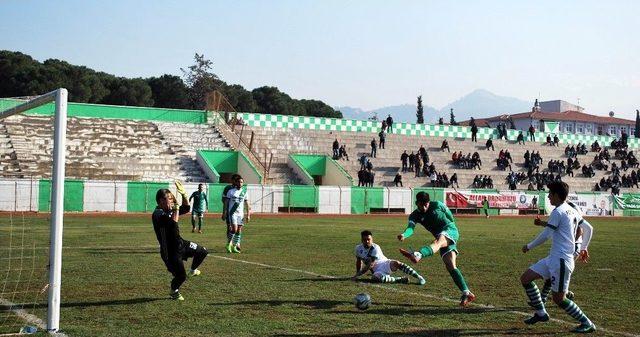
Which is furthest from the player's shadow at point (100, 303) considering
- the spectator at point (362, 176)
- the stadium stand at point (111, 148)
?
the spectator at point (362, 176)

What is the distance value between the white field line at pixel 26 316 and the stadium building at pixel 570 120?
111431 mm

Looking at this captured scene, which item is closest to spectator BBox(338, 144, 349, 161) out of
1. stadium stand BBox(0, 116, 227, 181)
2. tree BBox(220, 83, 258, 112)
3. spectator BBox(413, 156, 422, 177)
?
spectator BBox(413, 156, 422, 177)

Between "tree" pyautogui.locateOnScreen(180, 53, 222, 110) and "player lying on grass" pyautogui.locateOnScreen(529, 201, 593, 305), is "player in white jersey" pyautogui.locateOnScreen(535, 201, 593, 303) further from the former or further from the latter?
"tree" pyautogui.locateOnScreen(180, 53, 222, 110)

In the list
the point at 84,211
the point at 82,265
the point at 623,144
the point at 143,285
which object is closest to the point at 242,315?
the point at 143,285

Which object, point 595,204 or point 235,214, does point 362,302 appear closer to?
point 235,214

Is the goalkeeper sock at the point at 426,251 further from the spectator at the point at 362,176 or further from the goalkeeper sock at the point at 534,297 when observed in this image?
the spectator at the point at 362,176

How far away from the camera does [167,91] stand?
94.8m

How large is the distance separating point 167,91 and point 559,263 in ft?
292

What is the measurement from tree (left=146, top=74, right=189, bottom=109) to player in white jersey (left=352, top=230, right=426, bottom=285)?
80345 mm

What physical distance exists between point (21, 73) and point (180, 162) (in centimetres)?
3856

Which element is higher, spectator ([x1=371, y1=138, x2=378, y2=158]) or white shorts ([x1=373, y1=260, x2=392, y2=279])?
spectator ([x1=371, y1=138, x2=378, y2=158])

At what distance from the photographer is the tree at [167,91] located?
306ft

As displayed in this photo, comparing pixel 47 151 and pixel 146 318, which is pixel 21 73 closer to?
pixel 47 151

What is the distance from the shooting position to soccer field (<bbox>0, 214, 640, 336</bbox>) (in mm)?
9102
